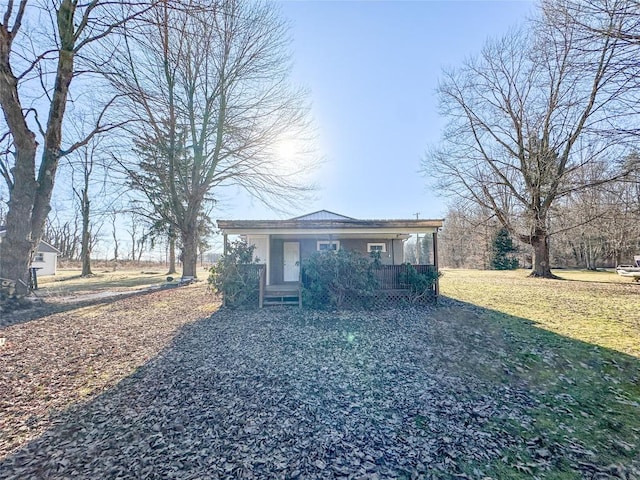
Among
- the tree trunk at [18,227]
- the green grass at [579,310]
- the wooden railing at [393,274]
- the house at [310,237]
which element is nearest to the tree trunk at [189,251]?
the house at [310,237]

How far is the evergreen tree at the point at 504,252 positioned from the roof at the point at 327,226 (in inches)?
A: 1022

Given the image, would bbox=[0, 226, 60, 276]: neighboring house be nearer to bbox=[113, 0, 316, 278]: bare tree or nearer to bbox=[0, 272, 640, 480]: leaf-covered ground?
bbox=[113, 0, 316, 278]: bare tree

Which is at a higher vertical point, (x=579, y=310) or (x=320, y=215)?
(x=320, y=215)

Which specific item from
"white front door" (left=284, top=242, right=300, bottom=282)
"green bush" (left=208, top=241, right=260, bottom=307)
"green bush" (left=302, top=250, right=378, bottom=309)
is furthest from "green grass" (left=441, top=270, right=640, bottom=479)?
"white front door" (left=284, top=242, right=300, bottom=282)

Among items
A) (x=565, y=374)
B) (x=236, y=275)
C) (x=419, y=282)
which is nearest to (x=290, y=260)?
(x=236, y=275)

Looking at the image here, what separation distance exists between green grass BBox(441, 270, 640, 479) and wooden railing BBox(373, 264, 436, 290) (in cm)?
173

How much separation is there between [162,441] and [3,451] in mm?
1433

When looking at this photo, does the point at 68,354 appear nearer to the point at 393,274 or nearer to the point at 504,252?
the point at 393,274

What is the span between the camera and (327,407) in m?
Answer: 3.66

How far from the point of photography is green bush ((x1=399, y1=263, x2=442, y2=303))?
923 centimetres

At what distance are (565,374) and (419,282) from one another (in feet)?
15.6

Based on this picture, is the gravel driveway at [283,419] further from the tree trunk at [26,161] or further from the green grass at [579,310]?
the tree trunk at [26,161]

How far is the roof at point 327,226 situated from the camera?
9688mm

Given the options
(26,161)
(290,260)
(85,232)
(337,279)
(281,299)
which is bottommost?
(281,299)
